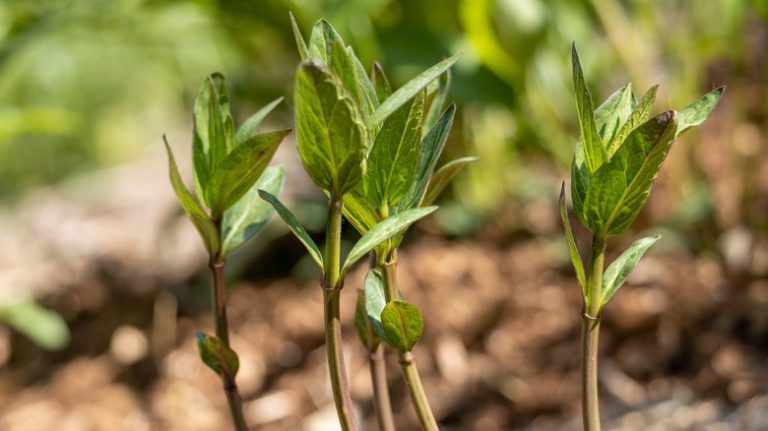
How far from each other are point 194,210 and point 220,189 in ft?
0.07

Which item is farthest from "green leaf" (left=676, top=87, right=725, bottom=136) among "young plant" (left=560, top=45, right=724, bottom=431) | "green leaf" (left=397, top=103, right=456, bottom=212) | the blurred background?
the blurred background

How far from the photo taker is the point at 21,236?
107 inches

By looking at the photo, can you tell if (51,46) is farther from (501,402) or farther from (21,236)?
(501,402)

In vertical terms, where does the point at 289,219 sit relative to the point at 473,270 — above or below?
below

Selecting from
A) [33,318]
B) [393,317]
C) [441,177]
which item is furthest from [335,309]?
[33,318]

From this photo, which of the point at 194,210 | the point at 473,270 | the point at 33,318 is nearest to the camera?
the point at 194,210

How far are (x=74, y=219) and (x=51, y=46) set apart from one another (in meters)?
0.83

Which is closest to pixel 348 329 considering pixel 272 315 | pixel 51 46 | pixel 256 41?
pixel 272 315

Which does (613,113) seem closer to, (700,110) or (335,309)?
(700,110)

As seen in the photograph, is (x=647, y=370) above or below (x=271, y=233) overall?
below

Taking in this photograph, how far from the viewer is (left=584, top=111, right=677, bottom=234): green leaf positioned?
1.60 ft

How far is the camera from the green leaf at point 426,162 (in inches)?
21.5

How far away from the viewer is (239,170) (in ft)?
1.85

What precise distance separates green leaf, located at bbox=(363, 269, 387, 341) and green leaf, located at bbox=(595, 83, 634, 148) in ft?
0.55
